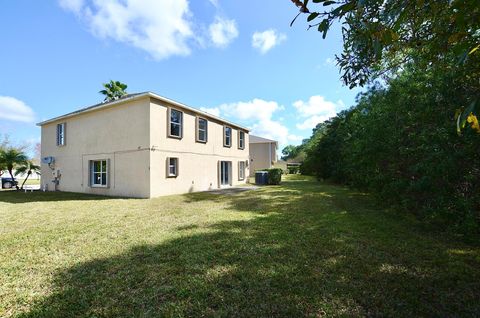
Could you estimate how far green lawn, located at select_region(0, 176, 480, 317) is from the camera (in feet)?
8.96

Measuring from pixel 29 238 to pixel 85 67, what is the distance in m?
12.8

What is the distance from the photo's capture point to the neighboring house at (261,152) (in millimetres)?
32906

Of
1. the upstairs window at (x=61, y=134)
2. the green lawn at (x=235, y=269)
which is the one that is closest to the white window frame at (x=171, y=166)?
the green lawn at (x=235, y=269)

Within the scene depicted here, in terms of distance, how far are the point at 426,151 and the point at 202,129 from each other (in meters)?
12.6

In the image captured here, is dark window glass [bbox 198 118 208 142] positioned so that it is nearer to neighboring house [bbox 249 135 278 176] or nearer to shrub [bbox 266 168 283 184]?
shrub [bbox 266 168 283 184]

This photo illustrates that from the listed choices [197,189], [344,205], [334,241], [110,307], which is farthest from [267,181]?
[110,307]

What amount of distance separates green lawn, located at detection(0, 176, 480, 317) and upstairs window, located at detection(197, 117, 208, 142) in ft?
31.3

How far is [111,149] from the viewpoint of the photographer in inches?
527

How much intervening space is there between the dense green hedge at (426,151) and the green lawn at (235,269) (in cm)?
81

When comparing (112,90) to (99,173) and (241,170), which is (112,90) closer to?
(99,173)

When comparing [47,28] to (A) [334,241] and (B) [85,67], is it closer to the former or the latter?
(B) [85,67]

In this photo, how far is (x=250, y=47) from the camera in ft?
42.8

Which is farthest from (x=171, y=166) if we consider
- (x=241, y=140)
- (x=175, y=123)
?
(x=241, y=140)

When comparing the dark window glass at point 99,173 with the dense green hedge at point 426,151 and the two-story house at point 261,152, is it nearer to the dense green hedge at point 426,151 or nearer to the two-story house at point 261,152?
the dense green hedge at point 426,151
